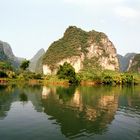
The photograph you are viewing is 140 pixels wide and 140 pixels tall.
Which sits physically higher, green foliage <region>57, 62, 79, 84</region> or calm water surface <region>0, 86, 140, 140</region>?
green foliage <region>57, 62, 79, 84</region>

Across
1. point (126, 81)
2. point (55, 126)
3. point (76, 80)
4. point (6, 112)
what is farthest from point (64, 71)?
point (55, 126)

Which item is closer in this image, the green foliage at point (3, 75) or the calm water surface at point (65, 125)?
the calm water surface at point (65, 125)

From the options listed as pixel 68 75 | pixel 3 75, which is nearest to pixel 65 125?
pixel 3 75

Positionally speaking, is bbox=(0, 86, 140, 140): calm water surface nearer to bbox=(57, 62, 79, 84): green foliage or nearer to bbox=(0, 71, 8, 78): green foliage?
bbox=(0, 71, 8, 78): green foliage

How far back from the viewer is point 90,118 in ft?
97.9

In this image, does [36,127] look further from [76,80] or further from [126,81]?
[126,81]

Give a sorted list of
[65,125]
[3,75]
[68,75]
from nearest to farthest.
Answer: [65,125] → [3,75] → [68,75]

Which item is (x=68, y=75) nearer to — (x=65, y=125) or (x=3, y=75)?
(x=3, y=75)

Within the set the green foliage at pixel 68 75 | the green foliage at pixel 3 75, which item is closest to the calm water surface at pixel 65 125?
the green foliage at pixel 3 75

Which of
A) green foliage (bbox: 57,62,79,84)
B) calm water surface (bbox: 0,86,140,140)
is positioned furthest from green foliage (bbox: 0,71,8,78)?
calm water surface (bbox: 0,86,140,140)

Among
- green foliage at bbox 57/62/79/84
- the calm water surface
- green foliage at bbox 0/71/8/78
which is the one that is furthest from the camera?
green foliage at bbox 57/62/79/84

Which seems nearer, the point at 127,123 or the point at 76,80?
the point at 127,123

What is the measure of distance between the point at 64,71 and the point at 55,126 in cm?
8515

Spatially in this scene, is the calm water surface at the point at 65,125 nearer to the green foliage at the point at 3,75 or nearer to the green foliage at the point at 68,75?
the green foliage at the point at 3,75
